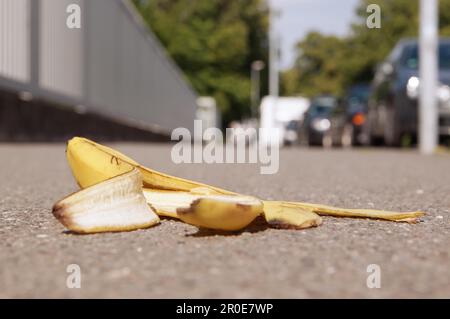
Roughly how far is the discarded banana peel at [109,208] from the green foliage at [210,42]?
4890 centimetres

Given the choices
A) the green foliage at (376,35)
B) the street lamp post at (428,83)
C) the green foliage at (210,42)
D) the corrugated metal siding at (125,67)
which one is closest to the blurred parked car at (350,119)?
the corrugated metal siding at (125,67)

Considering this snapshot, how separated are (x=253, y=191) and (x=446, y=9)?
61698 millimetres

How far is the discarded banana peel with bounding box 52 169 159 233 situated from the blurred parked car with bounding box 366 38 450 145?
11.0 meters

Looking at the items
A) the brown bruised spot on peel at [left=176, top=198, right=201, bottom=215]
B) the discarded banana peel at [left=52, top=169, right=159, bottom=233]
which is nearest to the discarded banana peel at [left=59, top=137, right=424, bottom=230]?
the discarded banana peel at [left=52, top=169, right=159, bottom=233]

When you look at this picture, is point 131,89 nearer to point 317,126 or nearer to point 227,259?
point 317,126

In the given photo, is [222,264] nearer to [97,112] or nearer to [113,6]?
[97,112]

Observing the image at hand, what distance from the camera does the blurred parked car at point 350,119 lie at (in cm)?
2250

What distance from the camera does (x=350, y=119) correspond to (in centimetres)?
2316

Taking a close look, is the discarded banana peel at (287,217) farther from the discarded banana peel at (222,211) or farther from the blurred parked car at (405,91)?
the blurred parked car at (405,91)

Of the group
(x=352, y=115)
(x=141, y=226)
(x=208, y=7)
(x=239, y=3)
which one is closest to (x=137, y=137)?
(x=352, y=115)

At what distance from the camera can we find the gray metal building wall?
10.7m

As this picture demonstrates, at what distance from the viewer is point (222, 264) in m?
2.52

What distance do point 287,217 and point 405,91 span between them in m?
11.0

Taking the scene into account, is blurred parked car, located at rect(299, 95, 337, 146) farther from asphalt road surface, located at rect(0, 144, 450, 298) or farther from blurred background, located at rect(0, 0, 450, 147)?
asphalt road surface, located at rect(0, 144, 450, 298)
